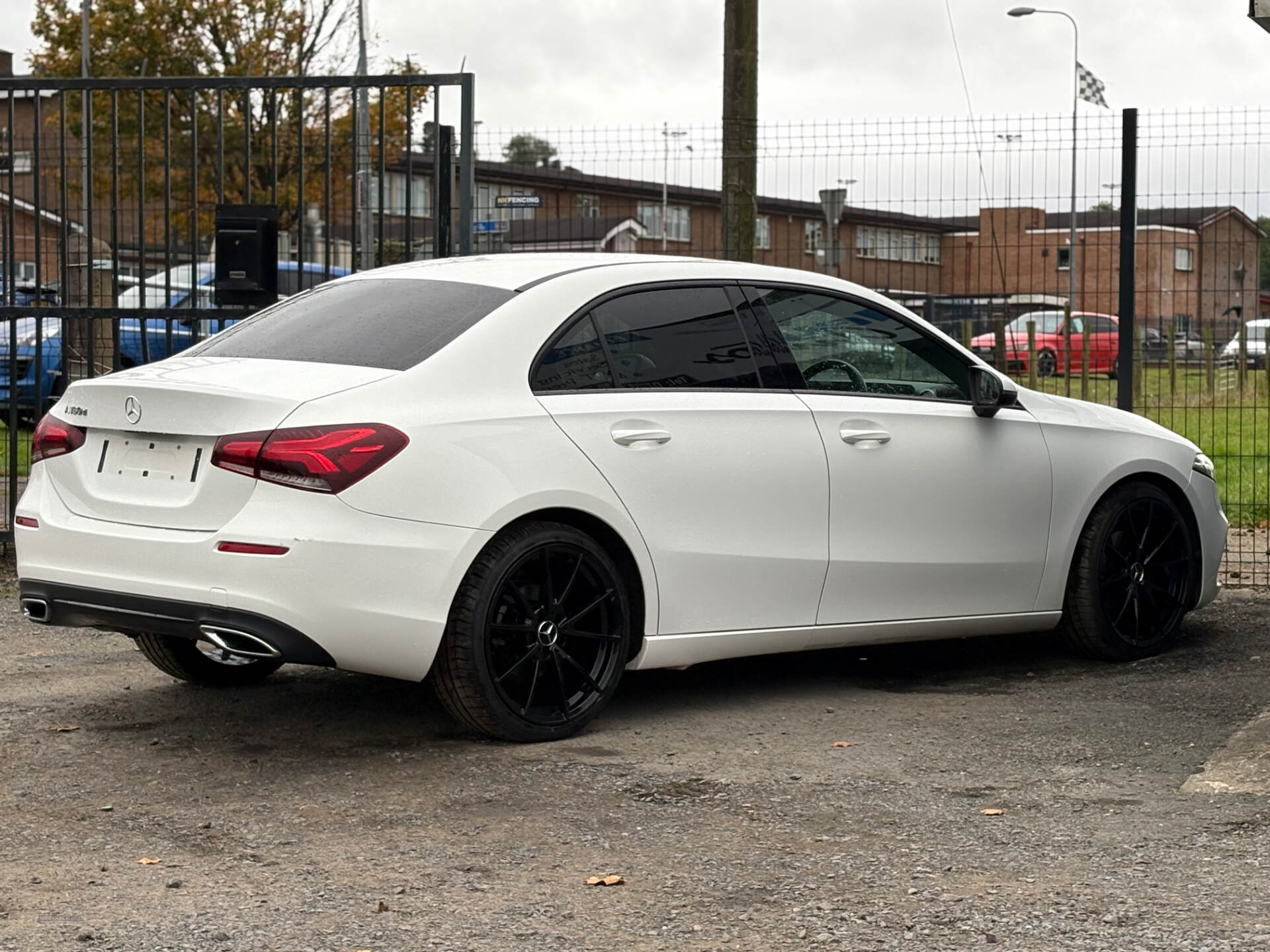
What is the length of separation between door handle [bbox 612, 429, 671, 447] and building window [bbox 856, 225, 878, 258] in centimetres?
521

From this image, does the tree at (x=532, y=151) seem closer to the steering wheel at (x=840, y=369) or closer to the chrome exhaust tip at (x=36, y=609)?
the steering wheel at (x=840, y=369)

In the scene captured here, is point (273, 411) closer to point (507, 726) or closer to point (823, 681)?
point (507, 726)

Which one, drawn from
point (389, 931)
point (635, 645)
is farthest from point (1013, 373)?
point (389, 931)

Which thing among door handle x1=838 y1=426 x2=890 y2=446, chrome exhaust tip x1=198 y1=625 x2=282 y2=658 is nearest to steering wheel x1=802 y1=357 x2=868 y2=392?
door handle x1=838 y1=426 x2=890 y2=446

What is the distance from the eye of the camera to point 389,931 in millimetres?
3887

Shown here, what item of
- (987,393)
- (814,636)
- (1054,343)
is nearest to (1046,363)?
(1054,343)

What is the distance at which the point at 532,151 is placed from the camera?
36.4 feet

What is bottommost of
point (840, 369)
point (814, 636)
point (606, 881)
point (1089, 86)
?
point (606, 881)

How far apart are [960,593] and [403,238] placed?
14.7 ft

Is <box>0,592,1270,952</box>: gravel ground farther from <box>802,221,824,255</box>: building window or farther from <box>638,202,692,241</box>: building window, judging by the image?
<box>638,202,692,241</box>: building window

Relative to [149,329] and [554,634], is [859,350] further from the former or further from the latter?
[149,329]

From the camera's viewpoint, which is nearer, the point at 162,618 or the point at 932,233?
the point at 162,618

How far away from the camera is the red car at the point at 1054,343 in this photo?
429 inches

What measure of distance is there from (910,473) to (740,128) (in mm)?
5058
